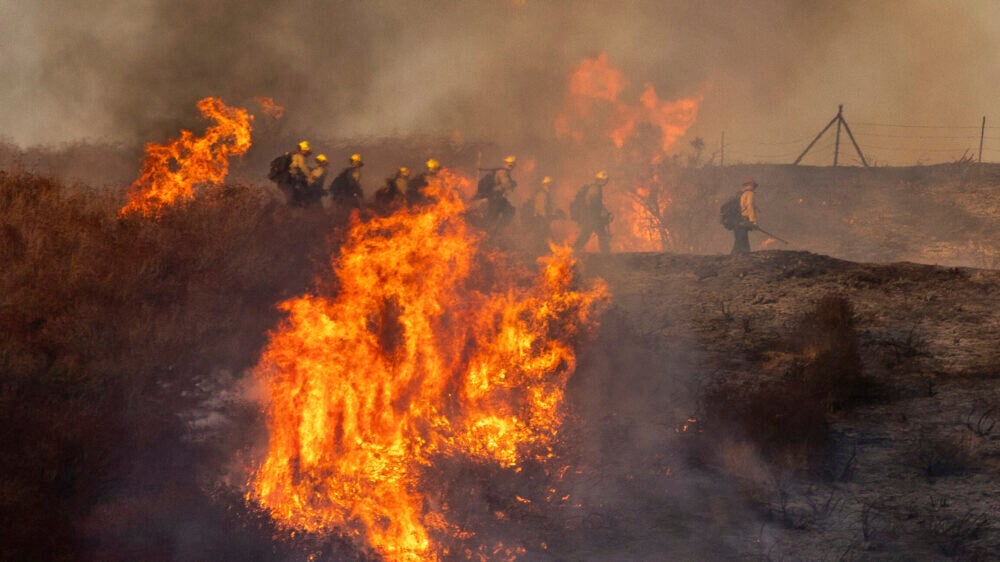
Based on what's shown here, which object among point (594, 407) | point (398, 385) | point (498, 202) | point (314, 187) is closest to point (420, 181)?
point (498, 202)

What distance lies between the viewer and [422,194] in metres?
13.8

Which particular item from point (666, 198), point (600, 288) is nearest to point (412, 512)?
point (600, 288)

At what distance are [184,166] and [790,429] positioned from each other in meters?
9.59

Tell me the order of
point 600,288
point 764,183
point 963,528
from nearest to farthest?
point 963,528 < point 600,288 < point 764,183

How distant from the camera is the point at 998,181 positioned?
70.9 ft

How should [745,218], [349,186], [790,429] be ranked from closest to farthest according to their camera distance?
[790,429]
[745,218]
[349,186]

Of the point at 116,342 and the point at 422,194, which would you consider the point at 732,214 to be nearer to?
the point at 422,194

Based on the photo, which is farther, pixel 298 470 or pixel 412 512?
pixel 298 470

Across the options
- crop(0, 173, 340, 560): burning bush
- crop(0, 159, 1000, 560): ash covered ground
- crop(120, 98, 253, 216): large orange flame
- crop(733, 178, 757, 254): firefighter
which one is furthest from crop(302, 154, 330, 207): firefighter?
crop(733, 178, 757, 254): firefighter

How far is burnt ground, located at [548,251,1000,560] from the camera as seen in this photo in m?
5.77

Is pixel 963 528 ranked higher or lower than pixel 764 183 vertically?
lower

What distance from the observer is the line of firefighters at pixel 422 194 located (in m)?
14.8

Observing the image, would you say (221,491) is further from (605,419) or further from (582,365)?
(582,365)

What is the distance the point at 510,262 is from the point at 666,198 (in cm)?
1126
